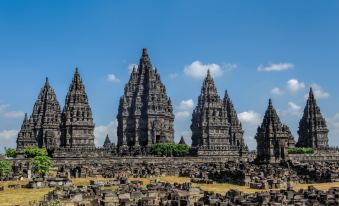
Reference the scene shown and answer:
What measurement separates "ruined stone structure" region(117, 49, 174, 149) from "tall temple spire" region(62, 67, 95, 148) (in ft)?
46.1

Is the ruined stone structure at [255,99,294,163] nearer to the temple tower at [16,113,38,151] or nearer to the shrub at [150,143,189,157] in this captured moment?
the shrub at [150,143,189,157]

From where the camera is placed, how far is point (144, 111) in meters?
137

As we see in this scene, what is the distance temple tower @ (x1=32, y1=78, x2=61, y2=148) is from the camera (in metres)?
131

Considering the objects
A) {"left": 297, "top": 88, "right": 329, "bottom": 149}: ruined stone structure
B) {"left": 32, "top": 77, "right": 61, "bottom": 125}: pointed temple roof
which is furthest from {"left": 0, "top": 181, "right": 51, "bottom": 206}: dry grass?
{"left": 297, "top": 88, "right": 329, "bottom": 149}: ruined stone structure

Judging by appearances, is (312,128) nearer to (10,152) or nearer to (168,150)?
(168,150)

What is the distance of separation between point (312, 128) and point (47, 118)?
73423mm

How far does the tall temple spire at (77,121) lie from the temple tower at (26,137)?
9.76 m

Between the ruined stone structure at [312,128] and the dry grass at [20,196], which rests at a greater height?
the ruined stone structure at [312,128]

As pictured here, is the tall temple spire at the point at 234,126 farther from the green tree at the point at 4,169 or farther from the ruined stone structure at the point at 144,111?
the green tree at the point at 4,169

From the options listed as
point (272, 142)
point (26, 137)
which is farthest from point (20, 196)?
point (26, 137)

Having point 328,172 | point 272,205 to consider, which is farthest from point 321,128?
point 272,205

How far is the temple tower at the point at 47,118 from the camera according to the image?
131250 mm

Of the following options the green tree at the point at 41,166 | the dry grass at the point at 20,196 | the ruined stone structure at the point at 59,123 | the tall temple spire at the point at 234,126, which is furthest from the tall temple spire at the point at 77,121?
the dry grass at the point at 20,196

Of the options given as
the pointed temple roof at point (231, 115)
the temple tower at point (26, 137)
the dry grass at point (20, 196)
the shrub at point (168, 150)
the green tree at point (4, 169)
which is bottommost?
the dry grass at point (20, 196)
